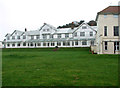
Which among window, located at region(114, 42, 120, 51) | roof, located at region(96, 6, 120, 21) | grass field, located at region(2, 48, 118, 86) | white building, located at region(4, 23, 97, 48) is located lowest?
grass field, located at region(2, 48, 118, 86)

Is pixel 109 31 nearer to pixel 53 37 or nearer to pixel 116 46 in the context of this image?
pixel 116 46

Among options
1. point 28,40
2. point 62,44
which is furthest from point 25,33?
point 62,44

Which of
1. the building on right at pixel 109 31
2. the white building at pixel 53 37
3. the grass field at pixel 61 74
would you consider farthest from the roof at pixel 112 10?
the white building at pixel 53 37

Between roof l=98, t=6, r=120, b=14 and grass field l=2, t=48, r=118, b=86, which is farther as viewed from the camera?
roof l=98, t=6, r=120, b=14

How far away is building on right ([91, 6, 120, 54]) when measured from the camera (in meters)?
26.0

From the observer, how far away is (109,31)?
26.6 m

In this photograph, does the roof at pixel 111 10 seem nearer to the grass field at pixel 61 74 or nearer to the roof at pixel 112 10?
the roof at pixel 112 10

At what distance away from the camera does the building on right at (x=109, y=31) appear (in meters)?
26.0

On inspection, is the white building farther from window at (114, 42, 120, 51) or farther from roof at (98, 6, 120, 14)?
window at (114, 42, 120, 51)

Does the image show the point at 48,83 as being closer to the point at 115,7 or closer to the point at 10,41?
the point at 115,7

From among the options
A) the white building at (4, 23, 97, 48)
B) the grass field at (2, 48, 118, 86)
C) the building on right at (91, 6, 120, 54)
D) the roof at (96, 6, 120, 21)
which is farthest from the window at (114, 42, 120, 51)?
the white building at (4, 23, 97, 48)

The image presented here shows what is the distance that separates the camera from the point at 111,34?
26.5 metres

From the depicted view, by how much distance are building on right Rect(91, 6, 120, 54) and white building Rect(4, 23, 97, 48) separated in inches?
818

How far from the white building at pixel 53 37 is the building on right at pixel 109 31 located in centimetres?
2078
